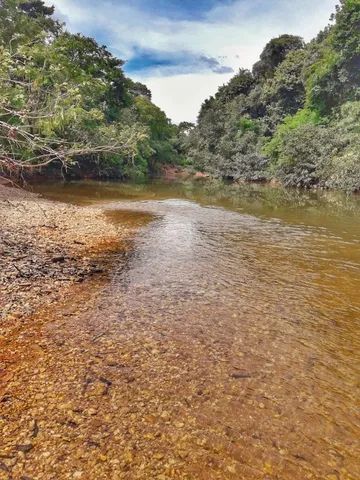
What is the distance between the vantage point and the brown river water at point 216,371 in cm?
326

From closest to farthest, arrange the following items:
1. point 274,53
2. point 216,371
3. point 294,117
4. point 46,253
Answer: point 216,371 < point 46,253 < point 294,117 < point 274,53

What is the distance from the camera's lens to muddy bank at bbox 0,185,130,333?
629 centimetres

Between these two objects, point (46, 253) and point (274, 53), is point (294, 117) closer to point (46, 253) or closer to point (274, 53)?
point (274, 53)

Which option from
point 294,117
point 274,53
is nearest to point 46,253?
point 294,117

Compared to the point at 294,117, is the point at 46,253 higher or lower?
lower

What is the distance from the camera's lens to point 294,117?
139 feet

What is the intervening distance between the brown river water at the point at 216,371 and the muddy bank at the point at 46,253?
2.49 feet

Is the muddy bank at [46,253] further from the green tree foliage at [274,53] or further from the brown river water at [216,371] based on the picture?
the green tree foliage at [274,53]

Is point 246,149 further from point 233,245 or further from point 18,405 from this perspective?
point 18,405

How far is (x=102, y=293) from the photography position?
697cm

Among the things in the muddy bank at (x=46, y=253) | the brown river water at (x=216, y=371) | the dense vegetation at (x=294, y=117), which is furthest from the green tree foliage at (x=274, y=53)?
the brown river water at (x=216, y=371)

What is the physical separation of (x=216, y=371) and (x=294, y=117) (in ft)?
141

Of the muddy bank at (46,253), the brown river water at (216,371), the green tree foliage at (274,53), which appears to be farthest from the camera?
the green tree foliage at (274,53)

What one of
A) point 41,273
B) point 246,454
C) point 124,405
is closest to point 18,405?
point 124,405
